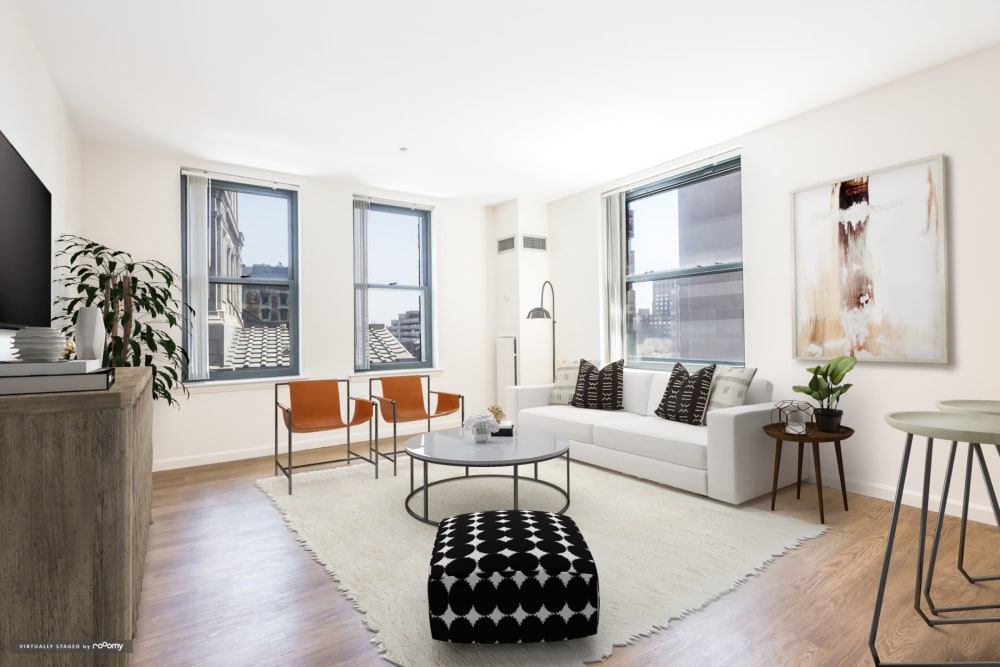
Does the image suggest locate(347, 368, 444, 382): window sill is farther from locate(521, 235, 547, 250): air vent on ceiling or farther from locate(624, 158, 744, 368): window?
locate(624, 158, 744, 368): window

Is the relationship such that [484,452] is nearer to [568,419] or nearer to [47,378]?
[568,419]

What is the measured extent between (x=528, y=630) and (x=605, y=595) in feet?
1.76

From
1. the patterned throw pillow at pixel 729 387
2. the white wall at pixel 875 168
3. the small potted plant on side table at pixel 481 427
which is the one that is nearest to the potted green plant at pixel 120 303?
the small potted plant on side table at pixel 481 427

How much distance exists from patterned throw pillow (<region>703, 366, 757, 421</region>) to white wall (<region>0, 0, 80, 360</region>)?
4.12 m

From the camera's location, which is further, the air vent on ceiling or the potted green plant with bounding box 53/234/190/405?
the air vent on ceiling

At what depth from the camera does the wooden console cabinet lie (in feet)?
4.09

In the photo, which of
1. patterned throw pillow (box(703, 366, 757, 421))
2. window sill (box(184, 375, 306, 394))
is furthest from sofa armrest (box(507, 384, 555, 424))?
window sill (box(184, 375, 306, 394))

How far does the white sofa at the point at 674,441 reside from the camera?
11.2 ft

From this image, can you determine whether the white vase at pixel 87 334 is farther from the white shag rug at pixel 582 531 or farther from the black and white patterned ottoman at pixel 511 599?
the black and white patterned ottoman at pixel 511 599

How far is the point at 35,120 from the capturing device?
2904 mm

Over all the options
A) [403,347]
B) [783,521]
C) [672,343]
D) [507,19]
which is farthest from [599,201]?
[783,521]

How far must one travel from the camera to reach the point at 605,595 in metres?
2.31

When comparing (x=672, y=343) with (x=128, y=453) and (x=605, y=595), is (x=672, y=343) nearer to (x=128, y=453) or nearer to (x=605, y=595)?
(x=605, y=595)

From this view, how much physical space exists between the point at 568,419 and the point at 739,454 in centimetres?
153
